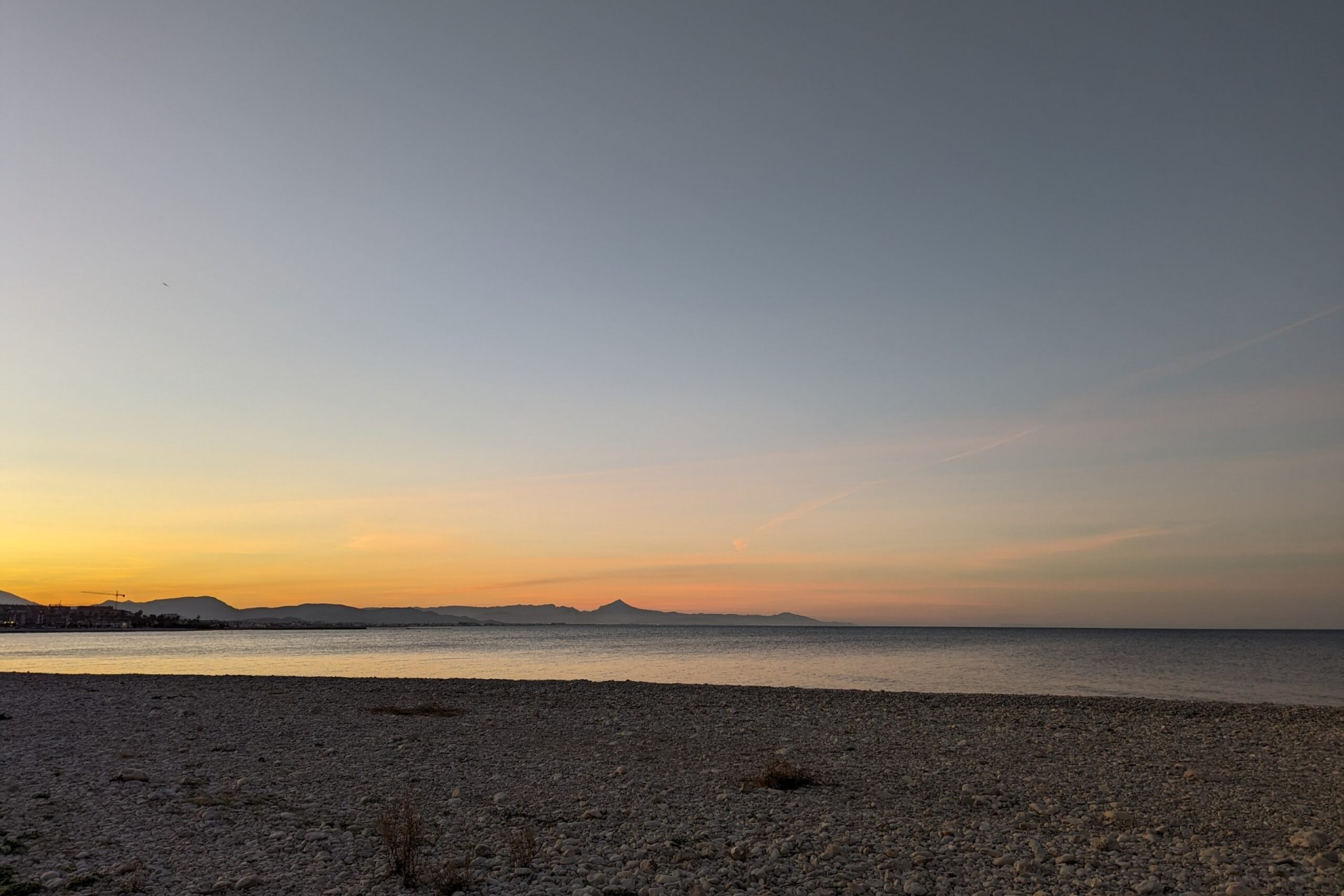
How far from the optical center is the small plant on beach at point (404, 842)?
840cm

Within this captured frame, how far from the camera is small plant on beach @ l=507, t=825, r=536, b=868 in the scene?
9000 millimetres

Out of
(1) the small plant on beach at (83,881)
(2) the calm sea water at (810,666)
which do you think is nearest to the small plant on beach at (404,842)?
(1) the small plant on beach at (83,881)

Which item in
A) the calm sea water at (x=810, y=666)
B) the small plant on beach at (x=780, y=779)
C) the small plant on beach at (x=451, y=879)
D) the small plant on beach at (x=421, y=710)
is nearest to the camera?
the small plant on beach at (x=451, y=879)

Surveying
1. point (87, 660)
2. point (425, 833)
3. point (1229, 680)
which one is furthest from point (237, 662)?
point (1229, 680)

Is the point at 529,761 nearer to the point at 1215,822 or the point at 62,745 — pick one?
the point at 62,745

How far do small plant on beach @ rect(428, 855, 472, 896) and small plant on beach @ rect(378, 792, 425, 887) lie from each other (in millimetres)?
220

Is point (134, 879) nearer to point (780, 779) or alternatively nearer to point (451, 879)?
point (451, 879)

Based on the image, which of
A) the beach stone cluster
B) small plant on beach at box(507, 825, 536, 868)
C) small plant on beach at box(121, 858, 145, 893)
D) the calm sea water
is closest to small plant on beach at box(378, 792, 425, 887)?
the beach stone cluster

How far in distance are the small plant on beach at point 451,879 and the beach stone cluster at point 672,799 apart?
0.15 ft

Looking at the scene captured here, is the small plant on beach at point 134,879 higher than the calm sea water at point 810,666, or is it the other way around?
the small plant on beach at point 134,879

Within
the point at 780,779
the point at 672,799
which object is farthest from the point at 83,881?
the point at 780,779

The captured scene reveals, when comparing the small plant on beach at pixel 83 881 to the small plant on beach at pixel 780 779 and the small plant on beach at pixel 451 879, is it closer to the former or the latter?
the small plant on beach at pixel 451 879

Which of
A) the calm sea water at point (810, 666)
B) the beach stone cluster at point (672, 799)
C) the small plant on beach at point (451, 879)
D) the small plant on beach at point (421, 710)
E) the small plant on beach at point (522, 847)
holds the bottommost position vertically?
the calm sea water at point (810, 666)

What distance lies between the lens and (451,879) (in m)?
8.06
